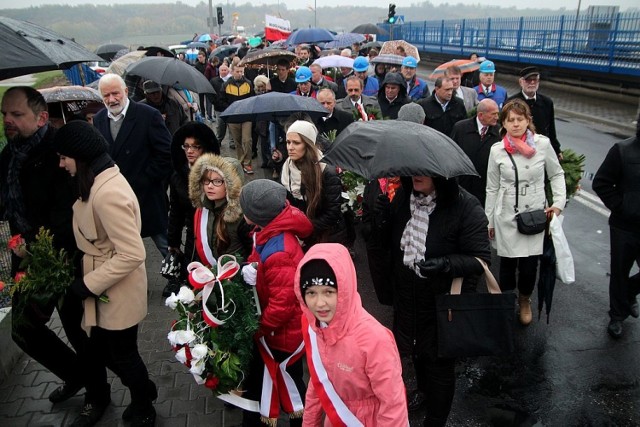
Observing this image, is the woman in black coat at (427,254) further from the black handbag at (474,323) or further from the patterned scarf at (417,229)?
the black handbag at (474,323)

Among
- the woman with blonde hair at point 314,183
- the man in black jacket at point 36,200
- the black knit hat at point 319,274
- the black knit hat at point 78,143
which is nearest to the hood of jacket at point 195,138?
the woman with blonde hair at point 314,183

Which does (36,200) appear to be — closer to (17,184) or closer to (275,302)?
(17,184)

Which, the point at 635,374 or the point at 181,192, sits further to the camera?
the point at 181,192

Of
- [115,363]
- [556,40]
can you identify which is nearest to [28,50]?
[115,363]

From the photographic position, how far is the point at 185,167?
4719 mm

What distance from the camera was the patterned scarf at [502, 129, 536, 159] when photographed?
443 cm

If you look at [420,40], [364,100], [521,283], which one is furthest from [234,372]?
[420,40]

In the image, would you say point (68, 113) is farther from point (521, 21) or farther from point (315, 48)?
point (521, 21)

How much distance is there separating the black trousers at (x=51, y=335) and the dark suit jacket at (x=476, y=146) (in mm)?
3911

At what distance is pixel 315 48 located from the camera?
687 inches

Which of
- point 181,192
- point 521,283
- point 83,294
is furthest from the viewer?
point 521,283

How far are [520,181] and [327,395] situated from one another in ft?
9.42

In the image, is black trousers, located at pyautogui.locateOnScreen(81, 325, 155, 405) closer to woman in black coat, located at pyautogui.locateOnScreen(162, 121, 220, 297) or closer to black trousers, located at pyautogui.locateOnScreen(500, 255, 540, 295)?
woman in black coat, located at pyautogui.locateOnScreen(162, 121, 220, 297)

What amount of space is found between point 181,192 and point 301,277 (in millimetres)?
2427
